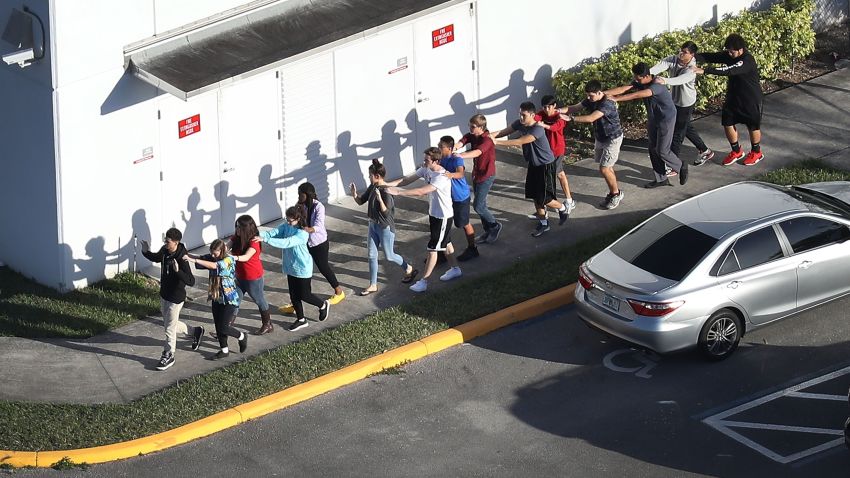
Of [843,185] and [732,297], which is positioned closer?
[732,297]

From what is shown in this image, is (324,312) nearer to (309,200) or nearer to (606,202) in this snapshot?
(309,200)

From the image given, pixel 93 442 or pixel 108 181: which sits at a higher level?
pixel 108 181

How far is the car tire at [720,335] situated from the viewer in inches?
573

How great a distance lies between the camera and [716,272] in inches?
574

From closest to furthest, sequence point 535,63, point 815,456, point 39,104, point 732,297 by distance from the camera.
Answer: point 815,456 < point 732,297 < point 39,104 < point 535,63

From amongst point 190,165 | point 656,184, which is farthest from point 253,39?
point 656,184

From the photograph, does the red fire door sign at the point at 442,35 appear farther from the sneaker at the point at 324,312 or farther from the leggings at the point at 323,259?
the sneaker at the point at 324,312

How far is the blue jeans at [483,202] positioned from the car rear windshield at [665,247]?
2.57 meters

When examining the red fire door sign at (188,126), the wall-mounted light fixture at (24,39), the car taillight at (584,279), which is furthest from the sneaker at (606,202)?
the wall-mounted light fixture at (24,39)

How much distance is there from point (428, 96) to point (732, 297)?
21.2 ft

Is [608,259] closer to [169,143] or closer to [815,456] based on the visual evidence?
[815,456]

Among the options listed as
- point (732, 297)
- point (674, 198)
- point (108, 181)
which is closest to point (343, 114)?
point (108, 181)

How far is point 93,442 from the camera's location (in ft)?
45.5

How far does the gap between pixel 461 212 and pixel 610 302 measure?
9.90 feet
